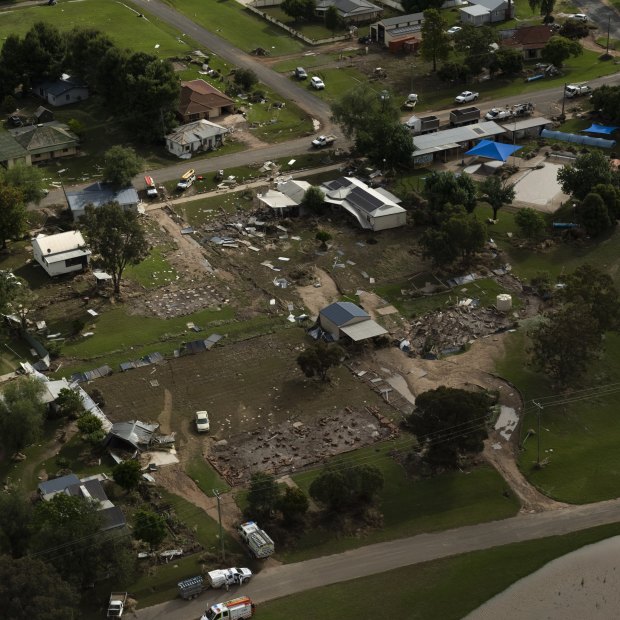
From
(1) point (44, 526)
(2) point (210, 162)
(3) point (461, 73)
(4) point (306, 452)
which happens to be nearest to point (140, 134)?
(2) point (210, 162)

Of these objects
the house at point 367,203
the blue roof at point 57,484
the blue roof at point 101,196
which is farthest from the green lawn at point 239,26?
the blue roof at point 57,484

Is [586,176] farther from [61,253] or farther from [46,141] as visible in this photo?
[46,141]

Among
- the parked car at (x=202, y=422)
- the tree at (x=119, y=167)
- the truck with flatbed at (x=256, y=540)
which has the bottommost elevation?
the parked car at (x=202, y=422)

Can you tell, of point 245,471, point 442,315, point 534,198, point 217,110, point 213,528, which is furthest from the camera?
point 217,110

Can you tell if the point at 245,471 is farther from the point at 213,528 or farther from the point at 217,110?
the point at 217,110

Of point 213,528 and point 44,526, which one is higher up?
point 44,526

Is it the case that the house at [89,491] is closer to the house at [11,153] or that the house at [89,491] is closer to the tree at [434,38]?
the house at [11,153]
